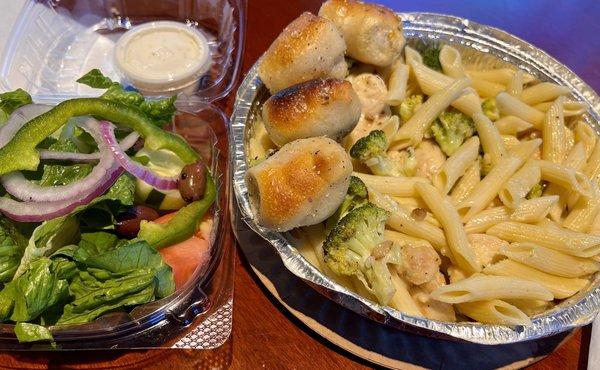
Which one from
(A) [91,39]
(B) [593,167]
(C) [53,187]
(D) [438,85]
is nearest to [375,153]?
(D) [438,85]

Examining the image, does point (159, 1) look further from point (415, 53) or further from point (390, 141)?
point (390, 141)

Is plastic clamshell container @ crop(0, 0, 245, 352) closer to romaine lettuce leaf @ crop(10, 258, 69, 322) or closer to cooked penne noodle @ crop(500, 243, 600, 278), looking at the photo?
romaine lettuce leaf @ crop(10, 258, 69, 322)

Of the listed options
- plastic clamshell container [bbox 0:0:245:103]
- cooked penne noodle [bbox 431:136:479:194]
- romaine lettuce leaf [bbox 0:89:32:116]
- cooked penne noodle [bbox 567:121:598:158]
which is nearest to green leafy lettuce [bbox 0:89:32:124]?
romaine lettuce leaf [bbox 0:89:32:116]

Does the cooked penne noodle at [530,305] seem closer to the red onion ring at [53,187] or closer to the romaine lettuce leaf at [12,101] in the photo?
the red onion ring at [53,187]

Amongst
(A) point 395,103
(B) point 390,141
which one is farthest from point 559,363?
(A) point 395,103

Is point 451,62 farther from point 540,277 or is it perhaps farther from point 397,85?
point 540,277

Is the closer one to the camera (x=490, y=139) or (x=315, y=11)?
(x=490, y=139)
